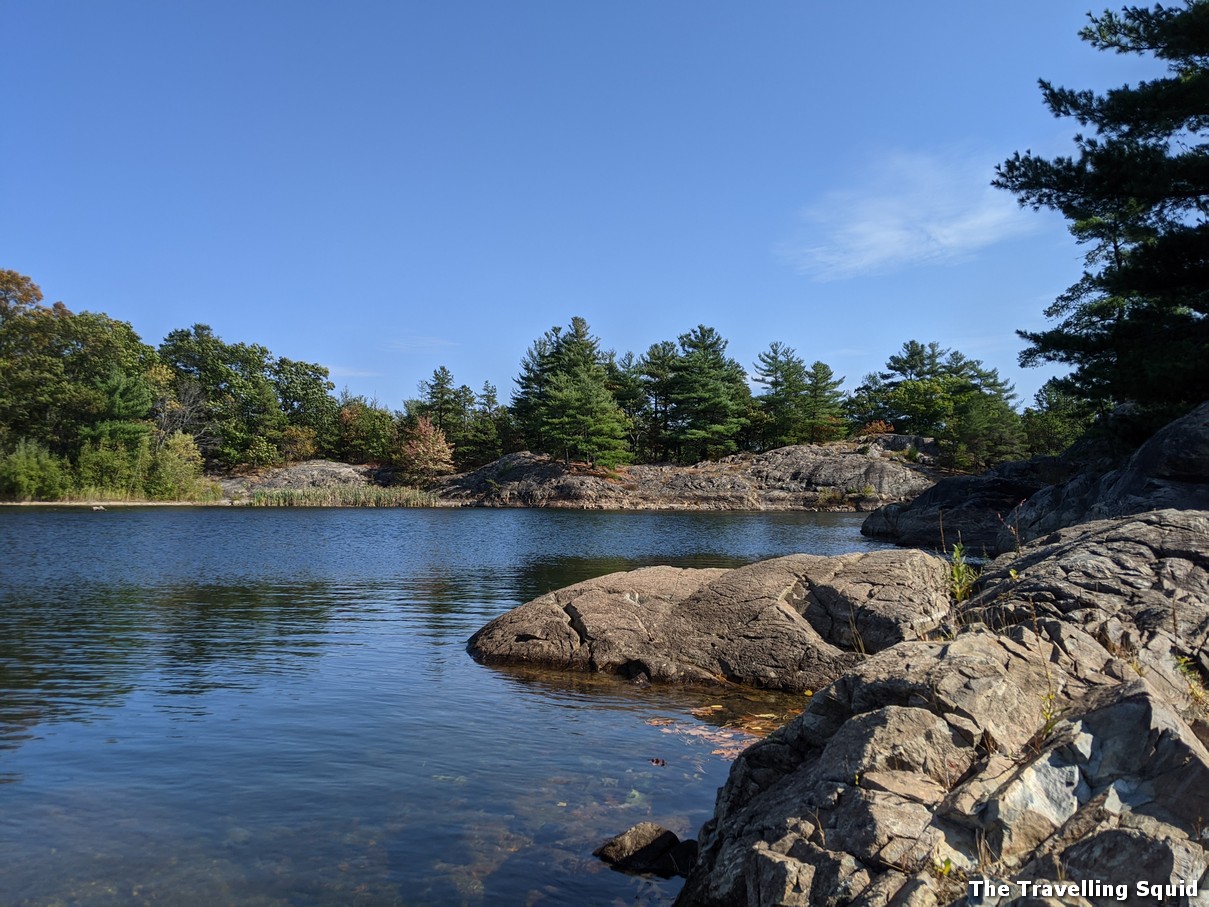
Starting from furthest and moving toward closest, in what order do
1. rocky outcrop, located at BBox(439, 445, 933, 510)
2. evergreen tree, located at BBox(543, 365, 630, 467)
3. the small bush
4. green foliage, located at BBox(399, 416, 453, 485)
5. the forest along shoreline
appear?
1. green foliage, located at BBox(399, 416, 453, 485)
2. evergreen tree, located at BBox(543, 365, 630, 467)
3. the forest along shoreline
4. rocky outcrop, located at BBox(439, 445, 933, 510)
5. the small bush

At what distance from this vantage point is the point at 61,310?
58.6m

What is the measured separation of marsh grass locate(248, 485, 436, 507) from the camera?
5925cm

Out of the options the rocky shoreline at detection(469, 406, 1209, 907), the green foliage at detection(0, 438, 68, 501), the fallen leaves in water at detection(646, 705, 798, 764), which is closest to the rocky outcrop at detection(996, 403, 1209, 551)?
the fallen leaves in water at detection(646, 705, 798, 764)

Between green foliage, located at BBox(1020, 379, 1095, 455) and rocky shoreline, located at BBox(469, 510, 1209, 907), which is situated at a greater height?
green foliage, located at BBox(1020, 379, 1095, 455)

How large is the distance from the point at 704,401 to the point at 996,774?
6598 centimetres

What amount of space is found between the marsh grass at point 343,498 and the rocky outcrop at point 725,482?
2887mm

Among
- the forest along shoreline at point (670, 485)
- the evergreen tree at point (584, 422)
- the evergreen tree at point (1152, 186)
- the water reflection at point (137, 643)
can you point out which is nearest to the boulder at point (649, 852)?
the water reflection at point (137, 643)

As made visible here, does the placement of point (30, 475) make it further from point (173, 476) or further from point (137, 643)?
point (137, 643)

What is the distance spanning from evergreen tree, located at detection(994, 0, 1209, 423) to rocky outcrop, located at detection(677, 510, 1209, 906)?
50.7 ft

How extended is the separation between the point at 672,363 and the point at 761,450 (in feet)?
38.5

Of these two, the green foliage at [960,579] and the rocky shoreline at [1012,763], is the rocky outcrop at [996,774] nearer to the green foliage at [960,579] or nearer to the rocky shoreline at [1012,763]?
the rocky shoreline at [1012,763]

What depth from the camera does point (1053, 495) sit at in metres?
23.9

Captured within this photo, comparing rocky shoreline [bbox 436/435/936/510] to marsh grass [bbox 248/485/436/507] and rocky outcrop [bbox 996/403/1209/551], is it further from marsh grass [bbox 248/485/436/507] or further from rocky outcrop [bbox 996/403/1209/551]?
rocky outcrop [bbox 996/403/1209/551]

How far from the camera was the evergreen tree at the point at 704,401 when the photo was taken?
6919cm
